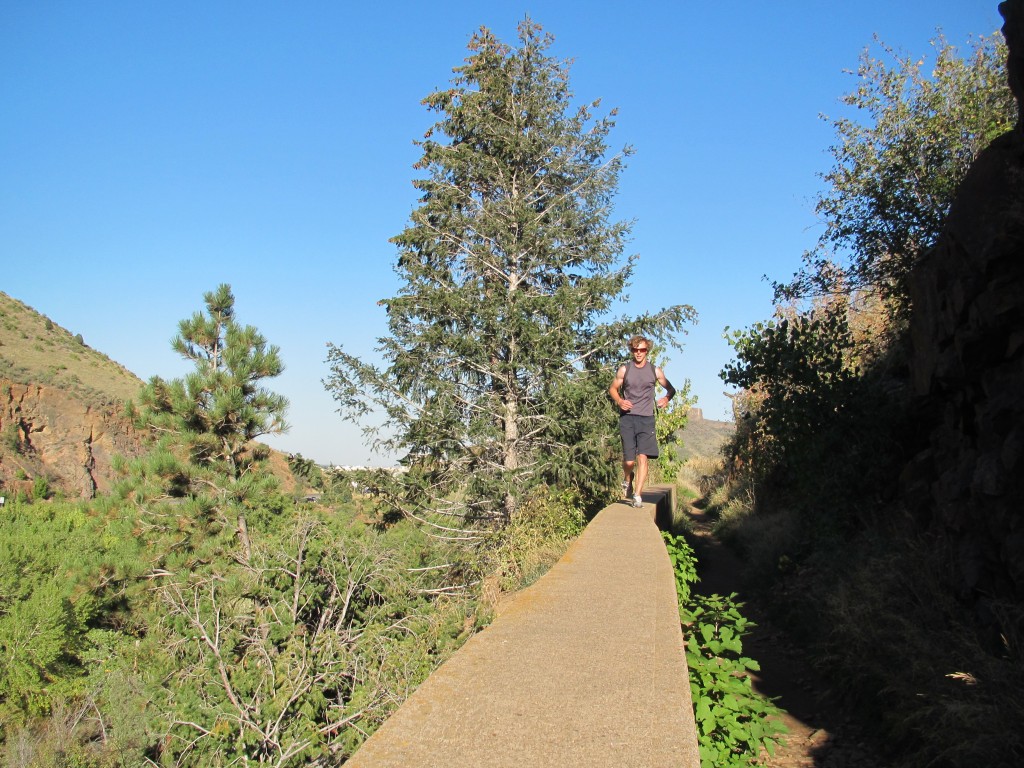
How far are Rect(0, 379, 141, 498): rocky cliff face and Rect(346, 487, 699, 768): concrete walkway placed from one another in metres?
38.8

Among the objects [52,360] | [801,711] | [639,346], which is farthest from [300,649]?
Answer: [52,360]

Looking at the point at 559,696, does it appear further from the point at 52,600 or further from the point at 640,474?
the point at 52,600

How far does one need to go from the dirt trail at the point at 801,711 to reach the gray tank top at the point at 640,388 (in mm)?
3233

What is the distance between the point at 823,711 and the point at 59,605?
14642mm

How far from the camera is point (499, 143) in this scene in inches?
695

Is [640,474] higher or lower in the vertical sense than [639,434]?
lower

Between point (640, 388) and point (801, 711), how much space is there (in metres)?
3.86

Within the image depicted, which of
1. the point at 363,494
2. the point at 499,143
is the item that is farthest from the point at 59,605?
the point at 499,143

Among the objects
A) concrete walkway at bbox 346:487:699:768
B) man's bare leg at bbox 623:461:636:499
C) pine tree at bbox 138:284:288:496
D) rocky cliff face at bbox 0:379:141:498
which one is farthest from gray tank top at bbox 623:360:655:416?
rocky cliff face at bbox 0:379:141:498

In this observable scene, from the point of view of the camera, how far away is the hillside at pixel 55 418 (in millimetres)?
36875

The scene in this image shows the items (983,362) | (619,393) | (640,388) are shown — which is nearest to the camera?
(983,362)

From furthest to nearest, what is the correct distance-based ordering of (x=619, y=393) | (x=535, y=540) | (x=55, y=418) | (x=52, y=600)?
1. (x=55, y=418)
2. (x=52, y=600)
3. (x=535, y=540)
4. (x=619, y=393)

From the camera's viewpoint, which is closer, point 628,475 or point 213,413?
point 628,475

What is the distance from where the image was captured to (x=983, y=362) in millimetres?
7484
